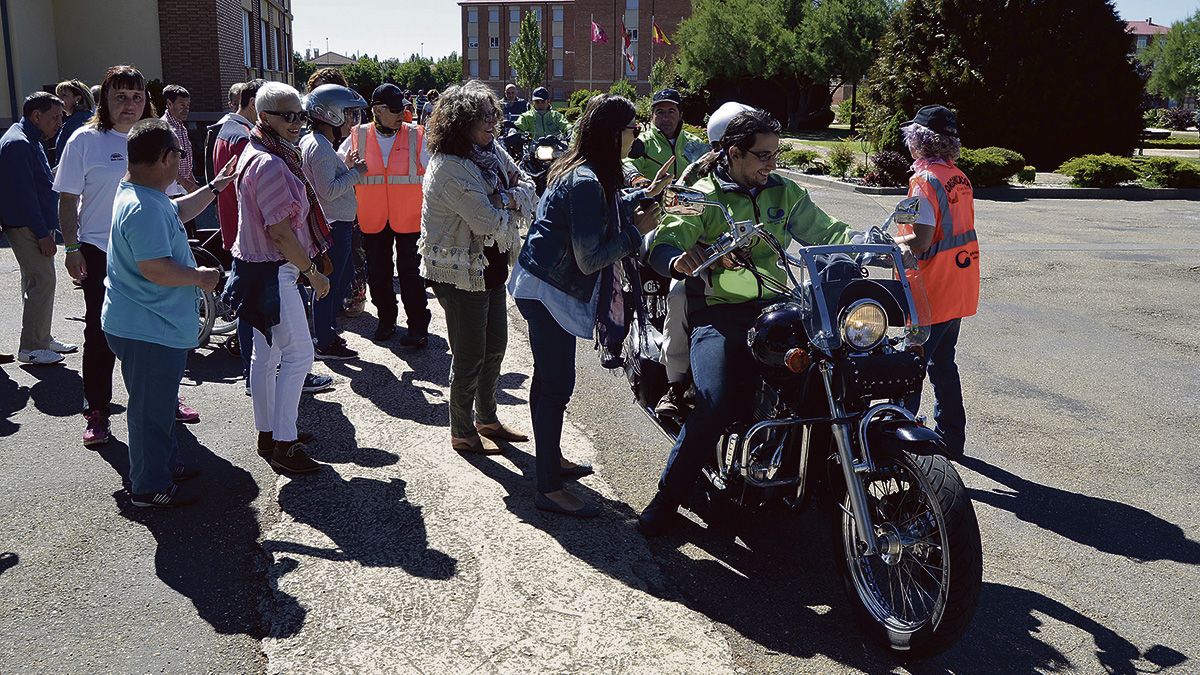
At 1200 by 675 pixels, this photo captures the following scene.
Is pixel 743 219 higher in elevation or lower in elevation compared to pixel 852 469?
higher

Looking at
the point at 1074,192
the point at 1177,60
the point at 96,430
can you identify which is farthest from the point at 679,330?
the point at 1177,60

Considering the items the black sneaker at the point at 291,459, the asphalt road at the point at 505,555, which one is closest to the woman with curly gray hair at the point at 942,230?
the asphalt road at the point at 505,555

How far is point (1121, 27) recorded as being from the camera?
1022 inches

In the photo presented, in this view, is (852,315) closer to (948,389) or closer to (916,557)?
(916,557)

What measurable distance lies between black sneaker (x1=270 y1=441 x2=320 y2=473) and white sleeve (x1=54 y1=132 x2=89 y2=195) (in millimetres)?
2038

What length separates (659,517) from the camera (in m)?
4.40

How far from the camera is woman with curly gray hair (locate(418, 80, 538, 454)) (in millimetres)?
5051

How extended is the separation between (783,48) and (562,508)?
49.6 metres

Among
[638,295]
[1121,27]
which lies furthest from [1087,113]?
A: [638,295]

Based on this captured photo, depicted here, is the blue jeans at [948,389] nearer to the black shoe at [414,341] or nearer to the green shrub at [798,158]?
the black shoe at [414,341]

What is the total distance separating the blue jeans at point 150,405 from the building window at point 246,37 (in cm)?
2317

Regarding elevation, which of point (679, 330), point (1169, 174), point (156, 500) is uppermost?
point (1169, 174)

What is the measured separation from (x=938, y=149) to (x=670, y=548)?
253 cm

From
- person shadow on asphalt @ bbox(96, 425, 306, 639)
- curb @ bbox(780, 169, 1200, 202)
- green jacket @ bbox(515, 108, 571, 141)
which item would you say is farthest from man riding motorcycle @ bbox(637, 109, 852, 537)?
curb @ bbox(780, 169, 1200, 202)
